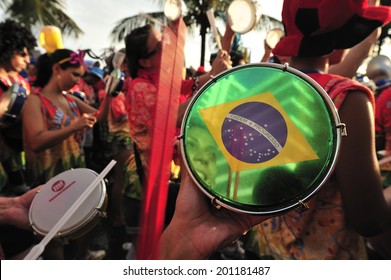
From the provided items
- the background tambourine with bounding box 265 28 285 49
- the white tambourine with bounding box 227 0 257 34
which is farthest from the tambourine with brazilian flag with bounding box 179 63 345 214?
the background tambourine with bounding box 265 28 285 49

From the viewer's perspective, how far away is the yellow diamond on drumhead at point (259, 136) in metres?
0.60

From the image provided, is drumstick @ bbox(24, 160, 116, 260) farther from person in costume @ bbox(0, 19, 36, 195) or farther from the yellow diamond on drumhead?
person in costume @ bbox(0, 19, 36, 195)

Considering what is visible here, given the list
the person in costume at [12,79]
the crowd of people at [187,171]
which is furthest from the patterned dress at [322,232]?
the person in costume at [12,79]

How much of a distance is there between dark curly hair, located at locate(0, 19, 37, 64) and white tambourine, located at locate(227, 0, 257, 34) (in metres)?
1.54

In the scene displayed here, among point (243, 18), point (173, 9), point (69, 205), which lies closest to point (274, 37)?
point (243, 18)

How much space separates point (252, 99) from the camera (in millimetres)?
631

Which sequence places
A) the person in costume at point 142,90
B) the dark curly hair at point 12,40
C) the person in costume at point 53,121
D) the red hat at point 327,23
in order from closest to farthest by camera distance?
1. the red hat at point 327,23
2. the person in costume at point 142,90
3. the person in costume at point 53,121
4. the dark curly hair at point 12,40

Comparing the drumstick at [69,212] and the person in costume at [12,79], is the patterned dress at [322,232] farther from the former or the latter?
the person in costume at [12,79]

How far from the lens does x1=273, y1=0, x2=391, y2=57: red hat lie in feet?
2.82

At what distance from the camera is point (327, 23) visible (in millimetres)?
867

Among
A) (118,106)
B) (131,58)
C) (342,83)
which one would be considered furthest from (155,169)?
(118,106)

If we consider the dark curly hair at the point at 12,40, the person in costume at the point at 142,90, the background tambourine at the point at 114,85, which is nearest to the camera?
the person in costume at the point at 142,90

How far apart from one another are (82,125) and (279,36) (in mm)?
1247

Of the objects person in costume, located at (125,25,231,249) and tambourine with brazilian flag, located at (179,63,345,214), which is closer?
tambourine with brazilian flag, located at (179,63,345,214)
